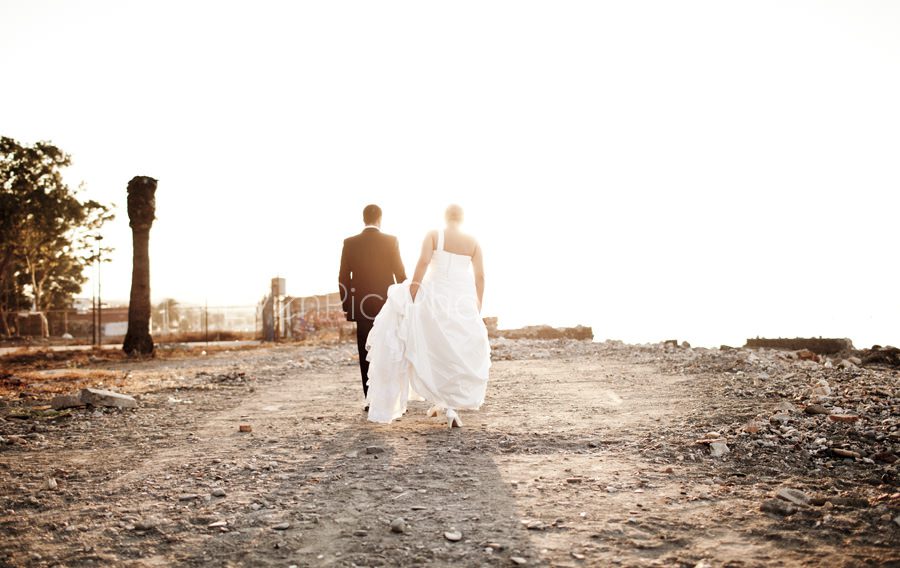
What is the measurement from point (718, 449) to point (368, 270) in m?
4.24

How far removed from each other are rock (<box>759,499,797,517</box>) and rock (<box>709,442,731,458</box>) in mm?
1184

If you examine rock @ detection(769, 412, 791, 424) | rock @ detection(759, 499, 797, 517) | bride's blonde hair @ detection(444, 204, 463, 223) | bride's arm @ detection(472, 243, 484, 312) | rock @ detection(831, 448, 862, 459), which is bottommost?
rock @ detection(759, 499, 797, 517)

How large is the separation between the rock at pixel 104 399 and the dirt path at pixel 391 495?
616 mm

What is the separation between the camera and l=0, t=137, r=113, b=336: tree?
3544 centimetres

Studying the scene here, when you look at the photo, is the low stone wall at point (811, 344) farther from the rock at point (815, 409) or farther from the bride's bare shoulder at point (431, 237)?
the bride's bare shoulder at point (431, 237)

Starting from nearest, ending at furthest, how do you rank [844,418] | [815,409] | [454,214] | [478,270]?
[844,418] → [815,409] → [454,214] → [478,270]

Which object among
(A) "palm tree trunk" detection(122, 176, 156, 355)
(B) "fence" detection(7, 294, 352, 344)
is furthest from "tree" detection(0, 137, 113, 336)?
(A) "palm tree trunk" detection(122, 176, 156, 355)

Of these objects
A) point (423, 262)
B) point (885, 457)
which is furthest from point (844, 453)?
point (423, 262)

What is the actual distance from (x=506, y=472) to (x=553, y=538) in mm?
1257

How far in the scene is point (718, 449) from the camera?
4.73 m

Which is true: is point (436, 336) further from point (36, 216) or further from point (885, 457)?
point (36, 216)

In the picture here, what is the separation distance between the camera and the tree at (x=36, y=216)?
116 feet

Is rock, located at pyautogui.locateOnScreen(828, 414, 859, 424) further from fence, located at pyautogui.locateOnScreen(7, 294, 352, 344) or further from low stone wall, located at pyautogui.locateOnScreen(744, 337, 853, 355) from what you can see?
fence, located at pyautogui.locateOnScreen(7, 294, 352, 344)

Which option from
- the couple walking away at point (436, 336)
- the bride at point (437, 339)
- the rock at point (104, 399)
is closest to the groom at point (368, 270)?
the couple walking away at point (436, 336)
